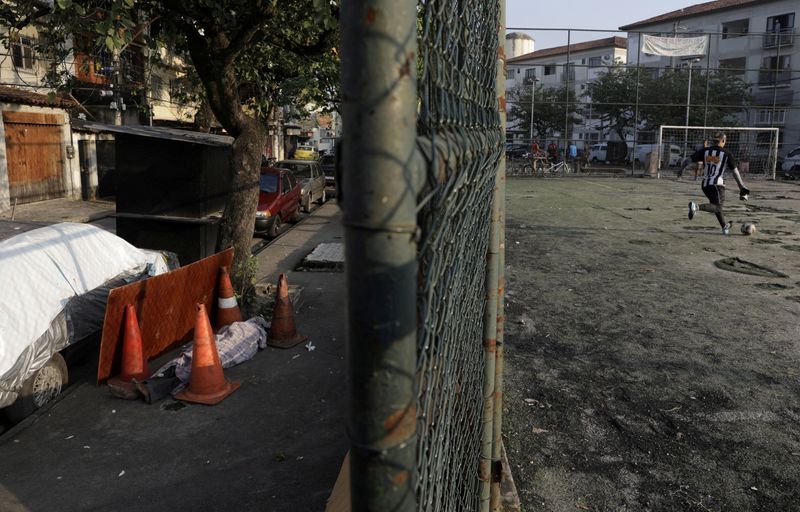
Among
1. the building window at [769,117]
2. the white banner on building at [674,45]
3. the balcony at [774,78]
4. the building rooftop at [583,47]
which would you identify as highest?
the building rooftop at [583,47]

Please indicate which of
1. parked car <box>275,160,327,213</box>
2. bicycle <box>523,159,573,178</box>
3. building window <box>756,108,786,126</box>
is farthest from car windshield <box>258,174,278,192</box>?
building window <box>756,108,786,126</box>

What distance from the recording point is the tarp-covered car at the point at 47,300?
4781 millimetres

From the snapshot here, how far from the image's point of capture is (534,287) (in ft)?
28.3

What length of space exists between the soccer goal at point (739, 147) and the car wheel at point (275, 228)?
23.4 metres

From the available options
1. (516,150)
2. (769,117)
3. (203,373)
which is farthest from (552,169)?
(203,373)

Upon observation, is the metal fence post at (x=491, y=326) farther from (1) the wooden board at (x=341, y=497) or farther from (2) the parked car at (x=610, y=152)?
(2) the parked car at (x=610, y=152)

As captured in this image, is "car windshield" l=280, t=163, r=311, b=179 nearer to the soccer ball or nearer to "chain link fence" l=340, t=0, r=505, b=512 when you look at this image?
the soccer ball

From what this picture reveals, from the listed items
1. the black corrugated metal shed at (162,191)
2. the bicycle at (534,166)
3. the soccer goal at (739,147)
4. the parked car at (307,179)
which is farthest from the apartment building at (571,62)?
the black corrugated metal shed at (162,191)

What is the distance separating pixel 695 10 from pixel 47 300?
57908mm

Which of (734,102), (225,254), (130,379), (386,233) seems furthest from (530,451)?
(734,102)

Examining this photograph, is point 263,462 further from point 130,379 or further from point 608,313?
point 608,313

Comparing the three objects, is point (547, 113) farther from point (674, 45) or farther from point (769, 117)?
point (674, 45)

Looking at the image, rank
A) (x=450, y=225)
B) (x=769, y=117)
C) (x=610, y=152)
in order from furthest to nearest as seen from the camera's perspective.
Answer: (x=610, y=152)
(x=769, y=117)
(x=450, y=225)

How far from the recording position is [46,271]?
539cm
